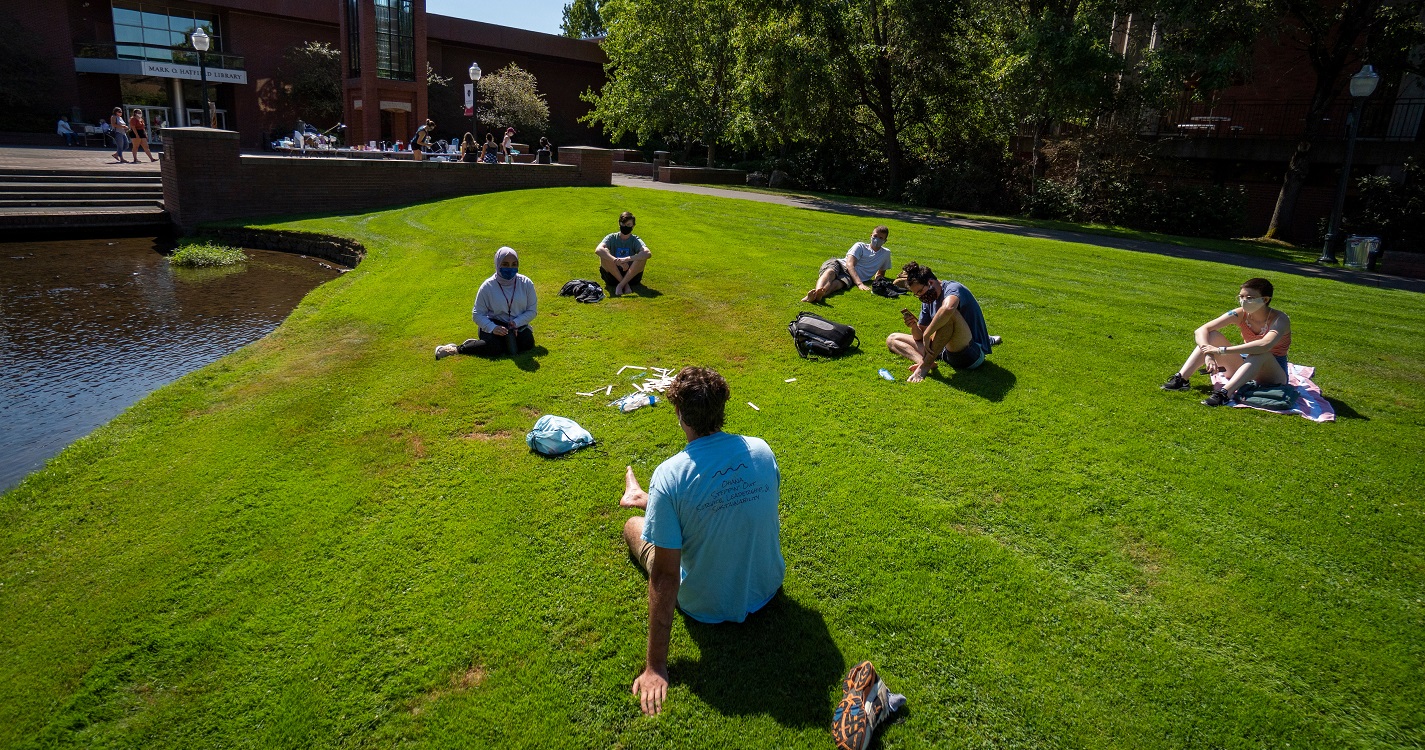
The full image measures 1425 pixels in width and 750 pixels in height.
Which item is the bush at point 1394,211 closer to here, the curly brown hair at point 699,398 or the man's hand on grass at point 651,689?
the curly brown hair at point 699,398

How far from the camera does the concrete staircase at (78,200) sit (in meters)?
18.5

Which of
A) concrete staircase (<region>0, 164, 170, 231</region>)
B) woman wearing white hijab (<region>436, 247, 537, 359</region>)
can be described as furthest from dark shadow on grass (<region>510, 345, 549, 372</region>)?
concrete staircase (<region>0, 164, 170, 231</region>)

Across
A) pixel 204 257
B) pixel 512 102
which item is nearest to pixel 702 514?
pixel 204 257

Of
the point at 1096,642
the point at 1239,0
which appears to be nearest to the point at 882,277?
the point at 1096,642

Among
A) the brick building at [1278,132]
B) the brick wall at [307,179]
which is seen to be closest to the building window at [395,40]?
the brick wall at [307,179]

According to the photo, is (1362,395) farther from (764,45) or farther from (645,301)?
(764,45)

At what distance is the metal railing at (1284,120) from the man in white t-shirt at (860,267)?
1952 cm

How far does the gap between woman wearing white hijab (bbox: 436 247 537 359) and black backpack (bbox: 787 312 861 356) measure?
3209 millimetres

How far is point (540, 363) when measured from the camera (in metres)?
8.63

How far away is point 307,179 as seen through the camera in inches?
850

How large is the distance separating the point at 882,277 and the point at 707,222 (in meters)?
8.04

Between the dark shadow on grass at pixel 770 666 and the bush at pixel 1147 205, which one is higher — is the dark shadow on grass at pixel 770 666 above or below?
below

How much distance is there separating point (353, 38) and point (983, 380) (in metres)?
37.6

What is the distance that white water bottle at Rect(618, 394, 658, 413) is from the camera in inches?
288
